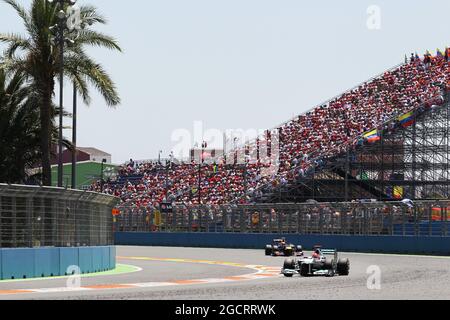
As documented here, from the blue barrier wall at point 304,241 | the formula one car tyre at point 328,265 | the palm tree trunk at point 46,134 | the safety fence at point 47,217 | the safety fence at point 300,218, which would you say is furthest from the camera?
the safety fence at point 300,218

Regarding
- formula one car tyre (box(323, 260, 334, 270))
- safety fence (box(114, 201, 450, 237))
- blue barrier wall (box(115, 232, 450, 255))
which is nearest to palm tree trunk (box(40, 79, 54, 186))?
formula one car tyre (box(323, 260, 334, 270))

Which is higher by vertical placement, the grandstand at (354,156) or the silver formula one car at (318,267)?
the grandstand at (354,156)

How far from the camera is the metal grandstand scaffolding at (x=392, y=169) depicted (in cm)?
7400

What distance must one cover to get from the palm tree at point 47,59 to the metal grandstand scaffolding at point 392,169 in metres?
36.2

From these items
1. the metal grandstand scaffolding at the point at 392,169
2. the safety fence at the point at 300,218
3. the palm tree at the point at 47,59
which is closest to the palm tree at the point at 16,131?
the palm tree at the point at 47,59

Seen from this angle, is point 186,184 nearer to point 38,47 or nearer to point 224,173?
point 224,173

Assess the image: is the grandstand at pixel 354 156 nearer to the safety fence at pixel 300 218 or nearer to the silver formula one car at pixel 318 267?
the safety fence at pixel 300 218

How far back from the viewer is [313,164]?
237 feet

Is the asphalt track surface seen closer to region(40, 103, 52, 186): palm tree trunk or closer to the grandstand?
region(40, 103, 52, 186): palm tree trunk

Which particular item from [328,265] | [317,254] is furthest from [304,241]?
[328,265]

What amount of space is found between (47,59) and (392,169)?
4724cm

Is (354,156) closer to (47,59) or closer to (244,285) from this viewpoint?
(47,59)

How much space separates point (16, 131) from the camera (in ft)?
140

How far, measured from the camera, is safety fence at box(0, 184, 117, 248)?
25297mm
